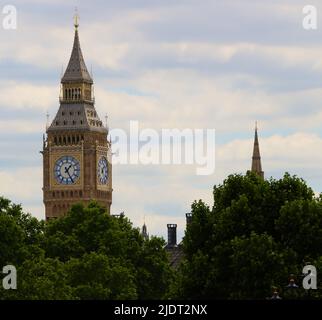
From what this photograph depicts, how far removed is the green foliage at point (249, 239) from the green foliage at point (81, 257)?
8.78m

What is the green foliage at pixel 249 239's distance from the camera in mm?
109500

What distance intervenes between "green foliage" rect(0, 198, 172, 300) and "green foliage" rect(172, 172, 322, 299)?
28.8ft

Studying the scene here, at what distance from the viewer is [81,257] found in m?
156

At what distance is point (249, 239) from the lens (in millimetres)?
110688

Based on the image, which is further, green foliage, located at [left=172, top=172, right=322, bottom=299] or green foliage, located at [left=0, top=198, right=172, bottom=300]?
green foliage, located at [left=0, top=198, right=172, bottom=300]

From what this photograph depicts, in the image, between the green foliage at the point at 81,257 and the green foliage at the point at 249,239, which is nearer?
the green foliage at the point at 249,239

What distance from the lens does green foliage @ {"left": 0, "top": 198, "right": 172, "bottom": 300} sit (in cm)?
12300

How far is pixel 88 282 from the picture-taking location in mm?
136125

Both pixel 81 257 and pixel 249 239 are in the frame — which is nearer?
pixel 249 239

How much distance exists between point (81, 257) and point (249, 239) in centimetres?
4691

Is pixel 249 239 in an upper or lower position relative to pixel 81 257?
lower

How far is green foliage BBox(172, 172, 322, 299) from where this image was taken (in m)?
110
